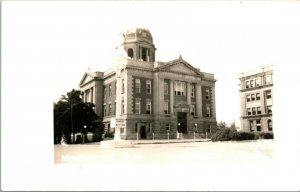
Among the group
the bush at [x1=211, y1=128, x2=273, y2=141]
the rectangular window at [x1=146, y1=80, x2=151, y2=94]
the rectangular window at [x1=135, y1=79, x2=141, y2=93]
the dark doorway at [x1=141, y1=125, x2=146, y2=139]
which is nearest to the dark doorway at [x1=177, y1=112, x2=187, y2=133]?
the dark doorway at [x1=141, y1=125, x2=146, y2=139]

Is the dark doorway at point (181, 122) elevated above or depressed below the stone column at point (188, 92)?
below

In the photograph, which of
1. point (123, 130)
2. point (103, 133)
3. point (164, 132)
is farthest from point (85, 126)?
point (164, 132)

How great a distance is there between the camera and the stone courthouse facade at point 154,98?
28031mm

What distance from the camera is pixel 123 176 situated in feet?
33.0

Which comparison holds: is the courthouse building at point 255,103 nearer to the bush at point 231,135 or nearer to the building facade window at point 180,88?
the bush at point 231,135

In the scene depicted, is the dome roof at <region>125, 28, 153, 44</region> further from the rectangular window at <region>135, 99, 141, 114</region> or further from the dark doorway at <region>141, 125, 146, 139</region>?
the dark doorway at <region>141, 125, 146, 139</region>

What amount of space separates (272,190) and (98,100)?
797 inches

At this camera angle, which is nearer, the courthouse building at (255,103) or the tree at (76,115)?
the tree at (76,115)

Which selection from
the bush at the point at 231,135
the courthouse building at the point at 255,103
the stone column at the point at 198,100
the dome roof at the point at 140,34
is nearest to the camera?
the dome roof at the point at 140,34

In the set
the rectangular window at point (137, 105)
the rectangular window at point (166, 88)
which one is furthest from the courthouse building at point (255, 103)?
the rectangular window at point (137, 105)

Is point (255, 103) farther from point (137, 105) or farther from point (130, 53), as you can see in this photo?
point (130, 53)

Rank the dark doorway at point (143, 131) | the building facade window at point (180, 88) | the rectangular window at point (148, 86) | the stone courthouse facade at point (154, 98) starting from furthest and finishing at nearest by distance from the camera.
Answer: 1. the building facade window at point (180, 88)
2. the rectangular window at point (148, 86)
3. the dark doorway at point (143, 131)
4. the stone courthouse facade at point (154, 98)

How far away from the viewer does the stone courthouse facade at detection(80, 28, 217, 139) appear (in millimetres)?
28031

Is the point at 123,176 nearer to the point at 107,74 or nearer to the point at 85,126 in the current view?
the point at 85,126
